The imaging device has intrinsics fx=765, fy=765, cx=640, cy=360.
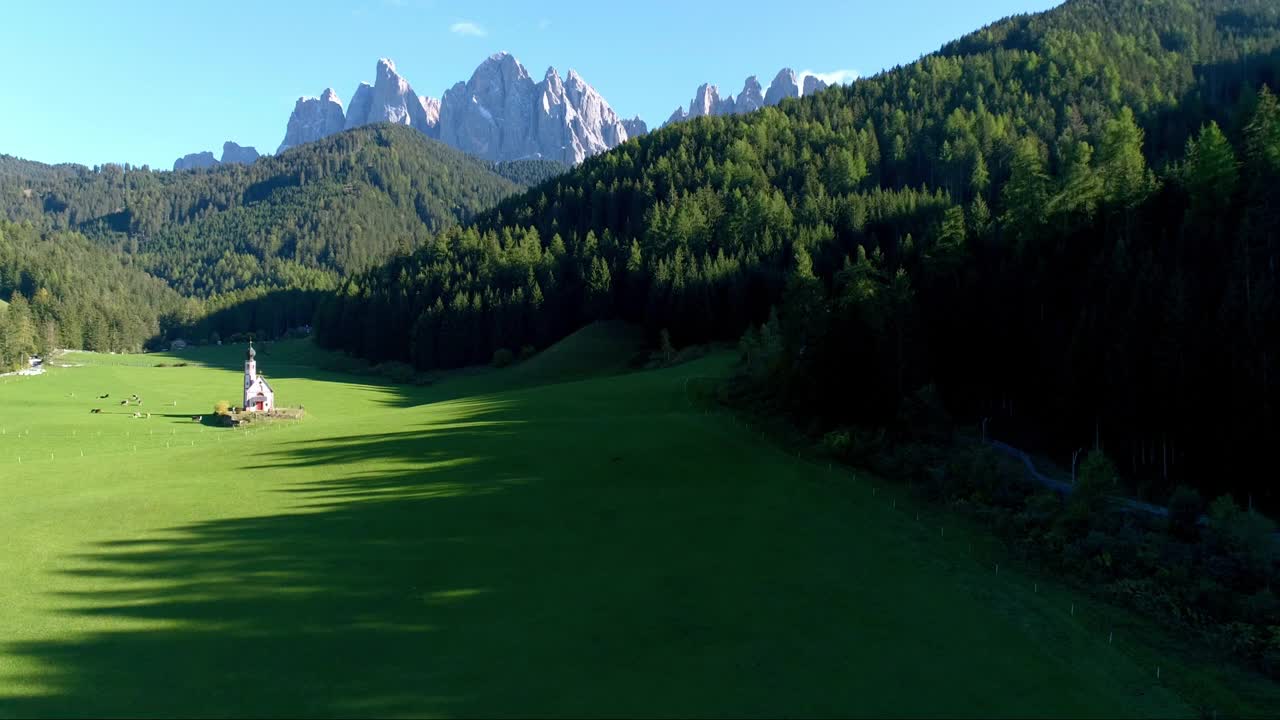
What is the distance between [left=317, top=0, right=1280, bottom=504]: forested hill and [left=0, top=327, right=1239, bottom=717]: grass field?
55.2 ft

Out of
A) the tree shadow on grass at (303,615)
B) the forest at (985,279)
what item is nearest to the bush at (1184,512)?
the forest at (985,279)

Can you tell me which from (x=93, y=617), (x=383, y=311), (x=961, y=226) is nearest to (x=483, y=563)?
(x=93, y=617)

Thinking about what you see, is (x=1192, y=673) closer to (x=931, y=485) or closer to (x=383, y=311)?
(x=931, y=485)

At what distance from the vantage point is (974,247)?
201 feet

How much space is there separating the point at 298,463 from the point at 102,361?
127m

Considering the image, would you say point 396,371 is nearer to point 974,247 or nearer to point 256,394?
point 256,394

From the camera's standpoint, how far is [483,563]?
2681 cm

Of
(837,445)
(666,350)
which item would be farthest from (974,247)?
(666,350)

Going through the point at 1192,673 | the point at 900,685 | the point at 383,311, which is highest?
the point at 383,311

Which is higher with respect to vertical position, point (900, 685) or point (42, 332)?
point (42, 332)

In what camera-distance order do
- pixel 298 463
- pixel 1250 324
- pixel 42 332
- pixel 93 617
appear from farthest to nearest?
1. pixel 42 332
2. pixel 298 463
3. pixel 1250 324
4. pixel 93 617

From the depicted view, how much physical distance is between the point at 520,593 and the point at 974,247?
50837 millimetres

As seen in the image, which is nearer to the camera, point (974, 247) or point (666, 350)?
point (974, 247)

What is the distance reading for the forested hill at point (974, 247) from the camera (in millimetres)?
42844
